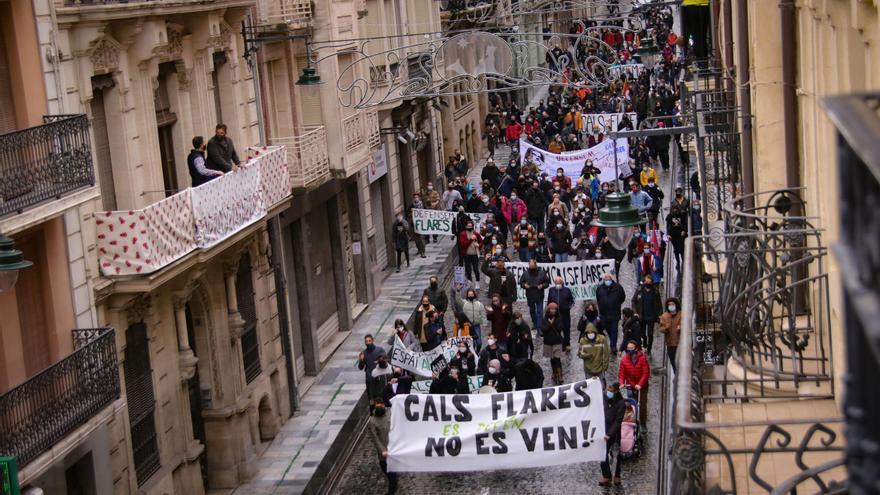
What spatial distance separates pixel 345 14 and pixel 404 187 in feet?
38.3

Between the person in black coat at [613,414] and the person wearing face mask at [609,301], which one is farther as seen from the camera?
the person wearing face mask at [609,301]

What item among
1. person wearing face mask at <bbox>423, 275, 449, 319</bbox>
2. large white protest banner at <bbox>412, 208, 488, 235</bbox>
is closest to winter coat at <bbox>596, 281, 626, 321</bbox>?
person wearing face mask at <bbox>423, 275, 449, 319</bbox>

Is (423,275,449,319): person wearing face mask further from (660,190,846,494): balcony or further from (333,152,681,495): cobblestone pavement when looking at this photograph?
(660,190,846,494): balcony

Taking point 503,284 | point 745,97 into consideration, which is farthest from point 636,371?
point 503,284

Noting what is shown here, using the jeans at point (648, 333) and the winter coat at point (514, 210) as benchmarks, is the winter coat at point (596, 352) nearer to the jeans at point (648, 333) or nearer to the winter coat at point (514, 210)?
the jeans at point (648, 333)

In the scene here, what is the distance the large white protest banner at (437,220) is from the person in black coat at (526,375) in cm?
1339

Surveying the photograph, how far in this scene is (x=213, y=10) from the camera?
A: 926 inches

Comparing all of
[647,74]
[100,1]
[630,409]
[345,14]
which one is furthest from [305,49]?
[647,74]

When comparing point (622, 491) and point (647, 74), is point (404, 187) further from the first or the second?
point (622, 491)

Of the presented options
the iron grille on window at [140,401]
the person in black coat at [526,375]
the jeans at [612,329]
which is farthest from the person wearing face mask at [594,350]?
the iron grille on window at [140,401]

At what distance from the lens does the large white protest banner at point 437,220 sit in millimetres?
35531

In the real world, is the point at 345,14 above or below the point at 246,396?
above

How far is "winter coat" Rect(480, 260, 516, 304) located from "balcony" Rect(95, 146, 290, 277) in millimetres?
5006

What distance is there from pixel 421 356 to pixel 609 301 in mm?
3940
